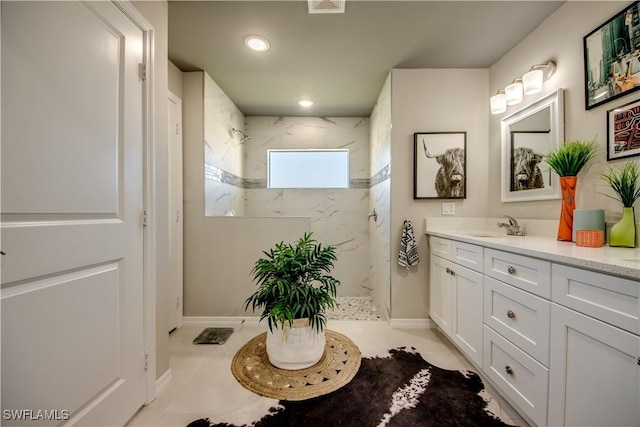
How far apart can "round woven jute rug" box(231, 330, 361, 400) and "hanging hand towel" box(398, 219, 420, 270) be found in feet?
2.86

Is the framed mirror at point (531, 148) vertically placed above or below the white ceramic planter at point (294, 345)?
above

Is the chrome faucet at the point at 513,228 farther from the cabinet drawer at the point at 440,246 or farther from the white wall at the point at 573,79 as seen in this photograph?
the cabinet drawer at the point at 440,246

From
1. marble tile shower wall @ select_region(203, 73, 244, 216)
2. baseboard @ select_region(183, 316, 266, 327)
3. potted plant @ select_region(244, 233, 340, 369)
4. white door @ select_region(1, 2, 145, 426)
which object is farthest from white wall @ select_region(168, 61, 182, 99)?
baseboard @ select_region(183, 316, 266, 327)

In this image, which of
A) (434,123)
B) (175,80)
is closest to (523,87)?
(434,123)

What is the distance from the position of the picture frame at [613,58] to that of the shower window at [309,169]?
2.47m

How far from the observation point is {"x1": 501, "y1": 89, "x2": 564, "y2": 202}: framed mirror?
1.66m

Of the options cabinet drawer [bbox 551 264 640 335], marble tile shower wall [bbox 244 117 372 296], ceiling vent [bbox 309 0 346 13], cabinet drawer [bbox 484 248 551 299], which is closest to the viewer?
cabinet drawer [bbox 551 264 640 335]

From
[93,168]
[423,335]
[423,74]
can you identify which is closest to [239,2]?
[93,168]

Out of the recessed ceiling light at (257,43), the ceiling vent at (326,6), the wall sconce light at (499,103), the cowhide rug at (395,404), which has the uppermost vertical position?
the recessed ceiling light at (257,43)

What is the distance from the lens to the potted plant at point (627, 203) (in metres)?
1.19

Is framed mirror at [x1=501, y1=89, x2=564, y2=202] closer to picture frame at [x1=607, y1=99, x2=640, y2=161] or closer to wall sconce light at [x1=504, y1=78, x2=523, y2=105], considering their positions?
wall sconce light at [x1=504, y1=78, x2=523, y2=105]

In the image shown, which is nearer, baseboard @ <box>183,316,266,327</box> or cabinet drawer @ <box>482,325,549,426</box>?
cabinet drawer @ <box>482,325,549,426</box>

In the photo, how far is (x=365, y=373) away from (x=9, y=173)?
1997 millimetres

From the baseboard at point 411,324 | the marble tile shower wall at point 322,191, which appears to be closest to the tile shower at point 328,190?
the marble tile shower wall at point 322,191
